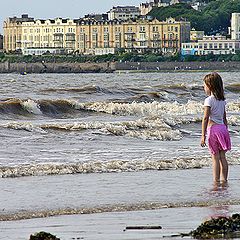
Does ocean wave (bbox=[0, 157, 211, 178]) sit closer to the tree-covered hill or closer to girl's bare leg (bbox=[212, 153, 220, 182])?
girl's bare leg (bbox=[212, 153, 220, 182])

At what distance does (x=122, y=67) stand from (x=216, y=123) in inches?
5312

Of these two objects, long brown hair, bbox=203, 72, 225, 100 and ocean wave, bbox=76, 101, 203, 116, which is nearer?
long brown hair, bbox=203, 72, 225, 100

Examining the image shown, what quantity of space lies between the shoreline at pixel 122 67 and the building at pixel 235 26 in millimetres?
21675

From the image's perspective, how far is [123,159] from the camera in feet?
46.4

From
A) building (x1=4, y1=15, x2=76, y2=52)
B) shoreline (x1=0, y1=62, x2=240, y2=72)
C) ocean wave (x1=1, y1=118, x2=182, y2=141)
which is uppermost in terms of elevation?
ocean wave (x1=1, y1=118, x2=182, y2=141)

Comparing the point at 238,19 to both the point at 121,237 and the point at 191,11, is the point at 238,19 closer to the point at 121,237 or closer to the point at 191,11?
the point at 191,11

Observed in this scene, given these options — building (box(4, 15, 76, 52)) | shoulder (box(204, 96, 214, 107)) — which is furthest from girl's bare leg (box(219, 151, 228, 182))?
building (box(4, 15, 76, 52))

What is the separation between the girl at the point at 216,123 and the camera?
10.8 metres

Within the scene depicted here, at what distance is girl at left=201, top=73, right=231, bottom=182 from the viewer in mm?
10758

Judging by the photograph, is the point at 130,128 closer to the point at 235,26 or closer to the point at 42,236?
the point at 42,236

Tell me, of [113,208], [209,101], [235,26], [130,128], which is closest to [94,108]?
[130,128]

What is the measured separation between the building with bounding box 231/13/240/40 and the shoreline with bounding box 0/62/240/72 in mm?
21675

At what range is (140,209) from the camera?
9.56 meters

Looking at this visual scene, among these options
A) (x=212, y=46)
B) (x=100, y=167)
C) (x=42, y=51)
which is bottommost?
(x=42, y=51)
